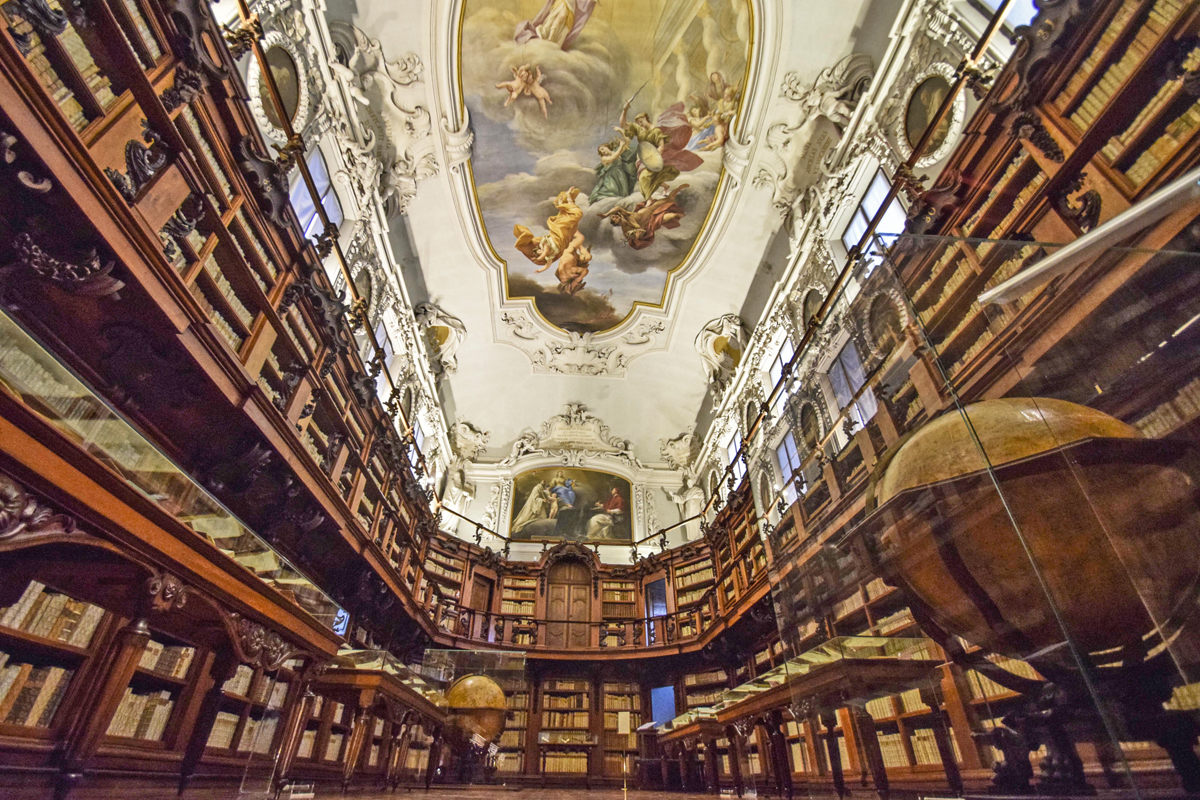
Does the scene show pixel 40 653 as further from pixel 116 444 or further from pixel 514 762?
pixel 514 762

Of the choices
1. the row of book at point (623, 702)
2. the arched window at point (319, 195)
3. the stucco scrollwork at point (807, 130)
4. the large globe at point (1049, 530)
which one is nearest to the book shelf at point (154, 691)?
the large globe at point (1049, 530)

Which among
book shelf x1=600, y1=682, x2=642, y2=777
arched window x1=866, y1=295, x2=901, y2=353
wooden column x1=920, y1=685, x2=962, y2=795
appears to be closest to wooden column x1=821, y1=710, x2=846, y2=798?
wooden column x1=920, y1=685, x2=962, y2=795

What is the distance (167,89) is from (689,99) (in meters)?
9.22

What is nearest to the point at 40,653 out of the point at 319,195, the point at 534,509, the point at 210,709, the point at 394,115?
the point at 210,709

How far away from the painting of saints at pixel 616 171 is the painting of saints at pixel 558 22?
2.11 meters

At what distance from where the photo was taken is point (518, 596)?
12.3 meters

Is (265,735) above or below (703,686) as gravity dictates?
below

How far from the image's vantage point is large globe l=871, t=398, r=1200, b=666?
37.0 inches

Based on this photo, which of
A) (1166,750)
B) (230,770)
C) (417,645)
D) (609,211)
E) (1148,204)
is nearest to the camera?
(1166,750)

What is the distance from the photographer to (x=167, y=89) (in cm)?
352

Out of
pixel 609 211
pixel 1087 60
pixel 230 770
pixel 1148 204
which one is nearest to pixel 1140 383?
pixel 1148 204

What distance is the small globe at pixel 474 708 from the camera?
535 centimetres

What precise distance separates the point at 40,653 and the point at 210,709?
926 mm

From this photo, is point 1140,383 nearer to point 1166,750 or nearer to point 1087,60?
point 1166,750
